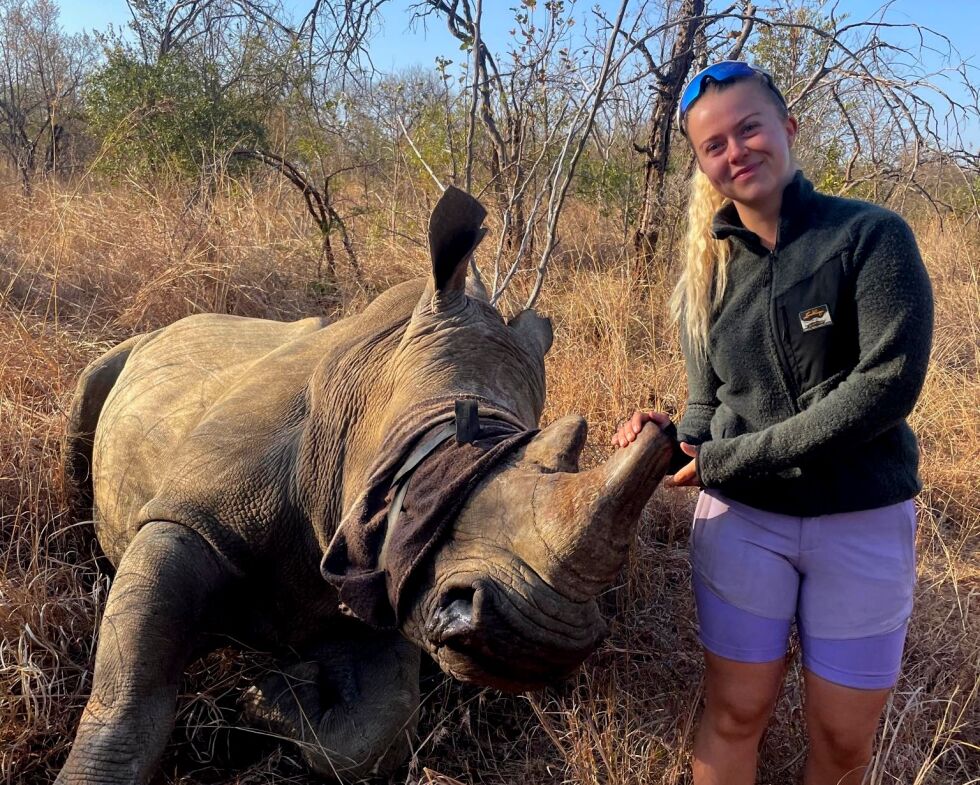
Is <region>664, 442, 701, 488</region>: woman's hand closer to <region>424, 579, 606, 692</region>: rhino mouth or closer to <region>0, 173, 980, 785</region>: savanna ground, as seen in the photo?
<region>424, 579, 606, 692</region>: rhino mouth

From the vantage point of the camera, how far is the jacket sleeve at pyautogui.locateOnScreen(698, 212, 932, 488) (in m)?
2.01

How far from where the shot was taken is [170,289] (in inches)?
231

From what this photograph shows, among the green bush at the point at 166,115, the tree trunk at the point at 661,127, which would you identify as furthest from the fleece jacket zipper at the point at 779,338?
the green bush at the point at 166,115

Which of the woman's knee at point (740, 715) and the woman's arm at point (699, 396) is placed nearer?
the woman's knee at point (740, 715)

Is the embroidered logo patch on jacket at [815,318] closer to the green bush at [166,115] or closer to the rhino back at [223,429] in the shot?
the rhino back at [223,429]

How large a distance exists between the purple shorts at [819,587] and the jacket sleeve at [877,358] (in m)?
0.27

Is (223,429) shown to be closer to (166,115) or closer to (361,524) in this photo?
(361,524)

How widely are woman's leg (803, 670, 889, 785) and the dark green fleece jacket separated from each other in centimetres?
47

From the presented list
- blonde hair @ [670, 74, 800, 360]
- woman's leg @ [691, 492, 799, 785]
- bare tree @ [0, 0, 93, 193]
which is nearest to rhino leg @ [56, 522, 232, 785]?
woman's leg @ [691, 492, 799, 785]

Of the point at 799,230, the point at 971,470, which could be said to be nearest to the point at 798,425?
the point at 799,230

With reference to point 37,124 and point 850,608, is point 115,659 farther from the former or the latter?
point 37,124

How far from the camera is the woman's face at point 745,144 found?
2.29 m

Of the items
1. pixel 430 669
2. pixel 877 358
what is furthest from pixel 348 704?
pixel 877 358

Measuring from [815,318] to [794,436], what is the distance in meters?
0.29
